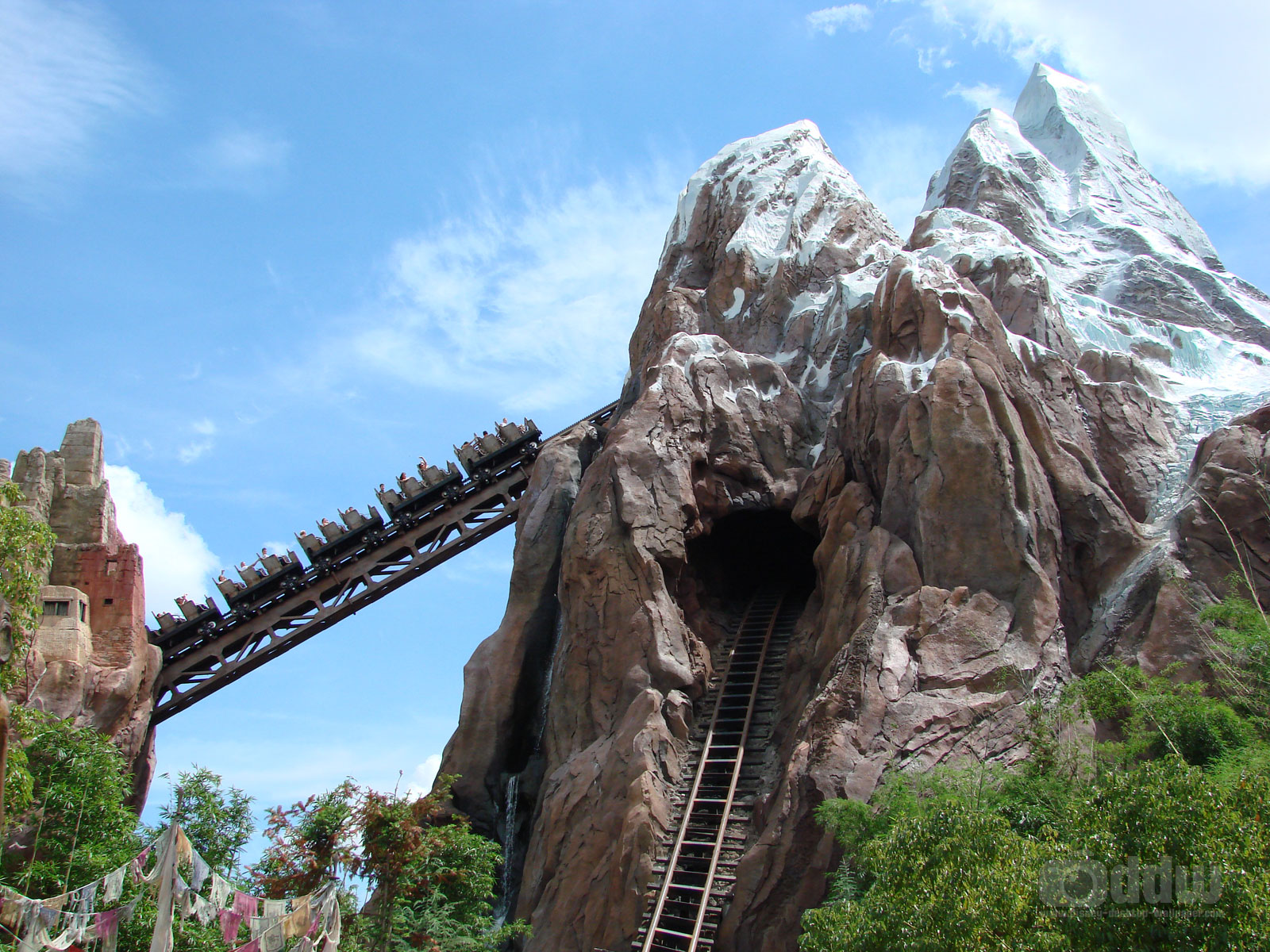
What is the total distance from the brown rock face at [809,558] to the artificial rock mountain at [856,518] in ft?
0.16

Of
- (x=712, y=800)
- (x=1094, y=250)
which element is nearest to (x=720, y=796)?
(x=712, y=800)

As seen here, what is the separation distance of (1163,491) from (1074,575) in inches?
99.9

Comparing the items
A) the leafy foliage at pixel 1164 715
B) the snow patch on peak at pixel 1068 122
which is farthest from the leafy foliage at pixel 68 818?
the snow patch on peak at pixel 1068 122

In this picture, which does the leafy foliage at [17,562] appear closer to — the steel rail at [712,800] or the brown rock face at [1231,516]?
the steel rail at [712,800]

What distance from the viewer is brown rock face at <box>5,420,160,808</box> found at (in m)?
21.2

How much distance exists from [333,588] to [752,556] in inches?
389

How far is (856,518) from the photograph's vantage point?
712 inches

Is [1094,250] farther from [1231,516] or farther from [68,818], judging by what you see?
[68,818]

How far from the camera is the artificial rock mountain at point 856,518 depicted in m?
15.1

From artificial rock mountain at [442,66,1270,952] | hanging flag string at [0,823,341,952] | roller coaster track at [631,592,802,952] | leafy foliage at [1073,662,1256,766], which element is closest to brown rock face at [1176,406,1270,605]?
artificial rock mountain at [442,66,1270,952]

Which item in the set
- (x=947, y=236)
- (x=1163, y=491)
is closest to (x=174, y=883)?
(x=1163, y=491)

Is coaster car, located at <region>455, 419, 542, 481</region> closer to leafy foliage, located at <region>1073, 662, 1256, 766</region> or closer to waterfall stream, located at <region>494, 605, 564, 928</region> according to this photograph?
waterfall stream, located at <region>494, 605, 564, 928</region>

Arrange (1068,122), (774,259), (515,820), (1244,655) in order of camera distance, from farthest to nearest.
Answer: (1068,122) → (774,259) → (515,820) → (1244,655)

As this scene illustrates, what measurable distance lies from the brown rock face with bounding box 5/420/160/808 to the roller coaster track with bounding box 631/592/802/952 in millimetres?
11637
